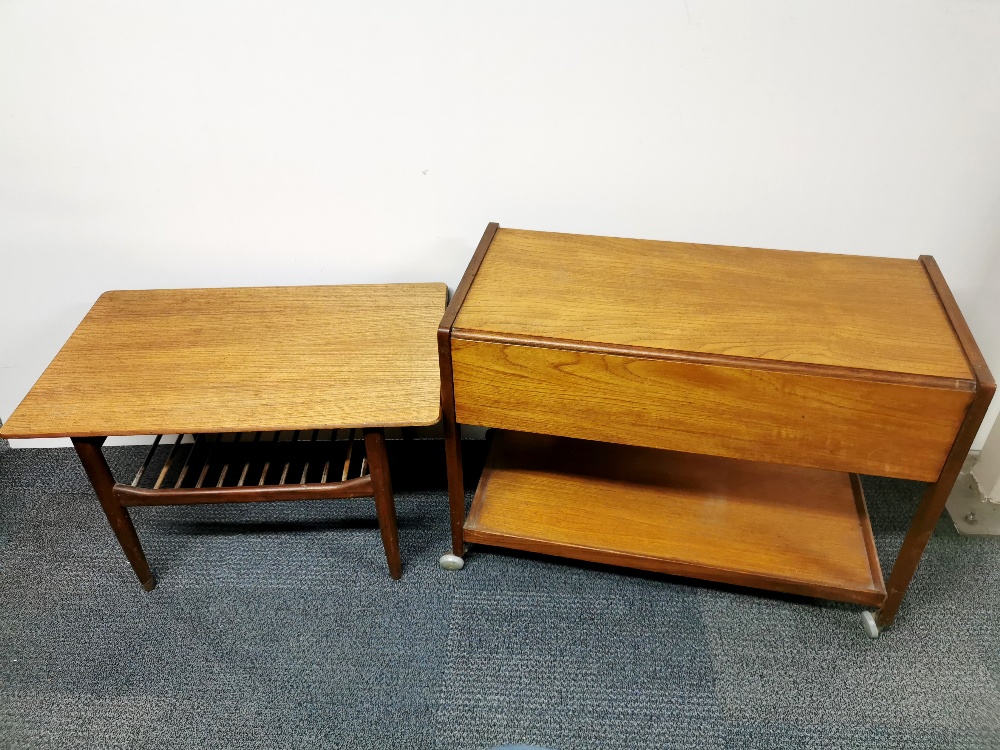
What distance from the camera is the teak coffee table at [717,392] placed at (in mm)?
1175

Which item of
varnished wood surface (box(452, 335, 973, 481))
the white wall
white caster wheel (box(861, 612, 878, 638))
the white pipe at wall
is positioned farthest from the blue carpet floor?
the white wall

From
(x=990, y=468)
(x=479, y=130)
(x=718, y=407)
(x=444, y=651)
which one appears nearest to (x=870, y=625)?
(x=990, y=468)

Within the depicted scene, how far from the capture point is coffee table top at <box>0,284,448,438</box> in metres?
1.34

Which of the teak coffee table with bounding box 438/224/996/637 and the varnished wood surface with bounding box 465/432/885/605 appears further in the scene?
the varnished wood surface with bounding box 465/432/885/605

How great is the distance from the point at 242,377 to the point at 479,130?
0.66 m

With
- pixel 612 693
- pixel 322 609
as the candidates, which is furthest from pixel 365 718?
pixel 612 693

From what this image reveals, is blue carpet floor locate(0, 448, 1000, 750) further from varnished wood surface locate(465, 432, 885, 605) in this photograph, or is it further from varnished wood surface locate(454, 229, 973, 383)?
varnished wood surface locate(454, 229, 973, 383)

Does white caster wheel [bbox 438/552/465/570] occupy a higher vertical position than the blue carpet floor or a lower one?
higher

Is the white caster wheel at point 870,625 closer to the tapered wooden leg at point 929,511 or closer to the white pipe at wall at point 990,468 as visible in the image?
the tapered wooden leg at point 929,511

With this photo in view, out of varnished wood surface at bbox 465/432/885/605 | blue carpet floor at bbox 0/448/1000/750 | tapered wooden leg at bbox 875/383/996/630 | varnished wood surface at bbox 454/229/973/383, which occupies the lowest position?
blue carpet floor at bbox 0/448/1000/750

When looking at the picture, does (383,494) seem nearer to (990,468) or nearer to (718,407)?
(718,407)

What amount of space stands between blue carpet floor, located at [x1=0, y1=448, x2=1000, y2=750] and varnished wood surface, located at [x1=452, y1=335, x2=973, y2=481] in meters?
0.47

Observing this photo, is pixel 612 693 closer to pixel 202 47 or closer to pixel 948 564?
pixel 948 564

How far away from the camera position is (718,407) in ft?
4.00
